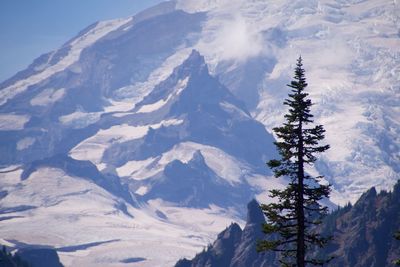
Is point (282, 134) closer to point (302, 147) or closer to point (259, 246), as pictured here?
point (302, 147)

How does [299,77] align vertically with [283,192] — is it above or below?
above

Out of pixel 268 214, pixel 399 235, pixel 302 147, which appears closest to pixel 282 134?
pixel 302 147

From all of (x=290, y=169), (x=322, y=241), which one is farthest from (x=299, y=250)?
(x=290, y=169)

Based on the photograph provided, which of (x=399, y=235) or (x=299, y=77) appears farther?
(x=299, y=77)

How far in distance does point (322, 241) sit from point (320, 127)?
8.21m

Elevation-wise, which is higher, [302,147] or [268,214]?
[302,147]

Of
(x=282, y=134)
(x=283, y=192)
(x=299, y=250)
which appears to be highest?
(x=282, y=134)

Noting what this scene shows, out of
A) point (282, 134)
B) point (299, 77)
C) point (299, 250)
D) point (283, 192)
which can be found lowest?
point (299, 250)

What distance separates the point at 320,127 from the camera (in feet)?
208

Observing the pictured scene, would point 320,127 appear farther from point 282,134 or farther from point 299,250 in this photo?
point 299,250

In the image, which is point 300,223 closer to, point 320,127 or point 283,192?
point 283,192

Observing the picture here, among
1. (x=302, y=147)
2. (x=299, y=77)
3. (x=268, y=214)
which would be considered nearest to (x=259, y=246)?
(x=268, y=214)

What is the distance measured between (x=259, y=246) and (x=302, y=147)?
7.70 meters

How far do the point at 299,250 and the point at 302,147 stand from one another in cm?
735
